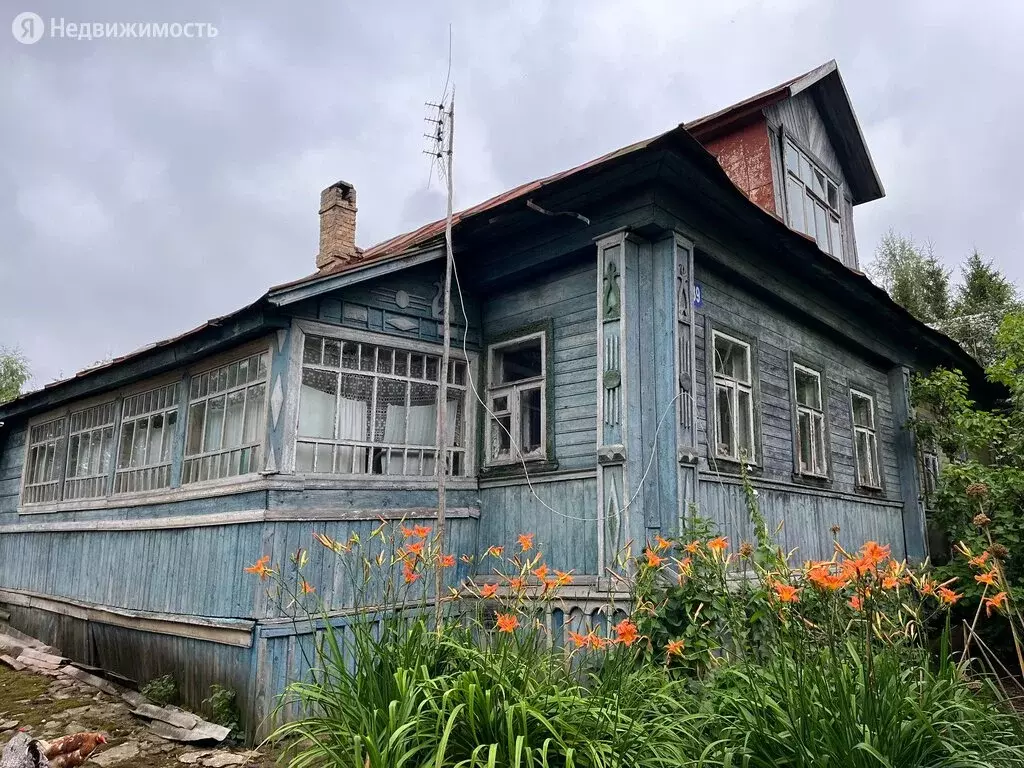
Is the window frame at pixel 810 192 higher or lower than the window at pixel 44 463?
higher

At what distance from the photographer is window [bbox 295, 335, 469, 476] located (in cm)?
635

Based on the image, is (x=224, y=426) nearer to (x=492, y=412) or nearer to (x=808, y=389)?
(x=492, y=412)

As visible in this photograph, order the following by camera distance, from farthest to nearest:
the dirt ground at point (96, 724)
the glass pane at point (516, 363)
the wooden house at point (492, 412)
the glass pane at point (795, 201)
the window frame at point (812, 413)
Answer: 1. the glass pane at point (795, 201)
2. the window frame at point (812, 413)
3. the glass pane at point (516, 363)
4. the wooden house at point (492, 412)
5. the dirt ground at point (96, 724)

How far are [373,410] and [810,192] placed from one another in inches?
306

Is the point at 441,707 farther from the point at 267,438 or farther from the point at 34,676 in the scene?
the point at 34,676

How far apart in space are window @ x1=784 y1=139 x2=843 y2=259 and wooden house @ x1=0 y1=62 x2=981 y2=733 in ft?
2.75

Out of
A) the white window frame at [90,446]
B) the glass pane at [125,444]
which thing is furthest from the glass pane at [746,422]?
the white window frame at [90,446]

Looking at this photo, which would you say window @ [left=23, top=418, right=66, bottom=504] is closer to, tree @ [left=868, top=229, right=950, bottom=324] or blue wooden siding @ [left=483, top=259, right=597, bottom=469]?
blue wooden siding @ [left=483, top=259, right=597, bottom=469]

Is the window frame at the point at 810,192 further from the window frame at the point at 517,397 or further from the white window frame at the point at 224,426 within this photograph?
the white window frame at the point at 224,426

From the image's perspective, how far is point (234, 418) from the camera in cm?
680

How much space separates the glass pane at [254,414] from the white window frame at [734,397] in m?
4.15

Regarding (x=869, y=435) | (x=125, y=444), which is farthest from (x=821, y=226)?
(x=125, y=444)

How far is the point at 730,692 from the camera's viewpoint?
340 centimetres

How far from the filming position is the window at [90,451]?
29.7 feet
